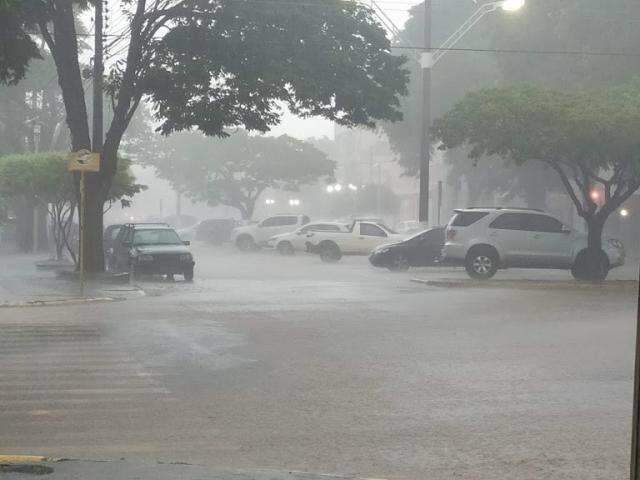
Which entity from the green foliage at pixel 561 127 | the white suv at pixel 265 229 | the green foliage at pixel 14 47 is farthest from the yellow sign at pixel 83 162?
the white suv at pixel 265 229

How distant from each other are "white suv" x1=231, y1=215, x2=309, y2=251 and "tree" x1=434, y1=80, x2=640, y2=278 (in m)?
24.0

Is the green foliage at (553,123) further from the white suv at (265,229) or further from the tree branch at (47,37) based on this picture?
the white suv at (265,229)

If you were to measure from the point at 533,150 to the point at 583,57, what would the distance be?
1910 centimetres

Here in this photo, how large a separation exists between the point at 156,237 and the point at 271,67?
8.87 meters

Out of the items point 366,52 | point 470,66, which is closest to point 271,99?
point 366,52

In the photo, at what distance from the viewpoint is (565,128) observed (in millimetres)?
27812

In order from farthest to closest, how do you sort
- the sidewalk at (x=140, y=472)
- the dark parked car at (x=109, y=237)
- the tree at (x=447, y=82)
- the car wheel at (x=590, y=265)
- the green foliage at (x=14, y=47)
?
the tree at (x=447, y=82), the dark parked car at (x=109, y=237), the car wheel at (x=590, y=265), the green foliage at (x=14, y=47), the sidewalk at (x=140, y=472)

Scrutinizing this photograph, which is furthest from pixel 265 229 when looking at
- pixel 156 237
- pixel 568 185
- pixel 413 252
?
pixel 568 185

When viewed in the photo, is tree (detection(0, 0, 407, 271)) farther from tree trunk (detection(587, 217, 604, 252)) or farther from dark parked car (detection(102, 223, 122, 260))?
dark parked car (detection(102, 223, 122, 260))

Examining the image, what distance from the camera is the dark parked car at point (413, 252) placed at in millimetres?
34844

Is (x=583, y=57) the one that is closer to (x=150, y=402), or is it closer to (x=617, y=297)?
(x=617, y=297)

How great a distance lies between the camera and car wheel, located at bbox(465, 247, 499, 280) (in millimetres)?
29500

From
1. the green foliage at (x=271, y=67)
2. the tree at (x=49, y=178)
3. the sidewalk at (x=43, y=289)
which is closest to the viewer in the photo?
the sidewalk at (x=43, y=289)

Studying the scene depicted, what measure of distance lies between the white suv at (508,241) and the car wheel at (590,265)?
0.48 feet
